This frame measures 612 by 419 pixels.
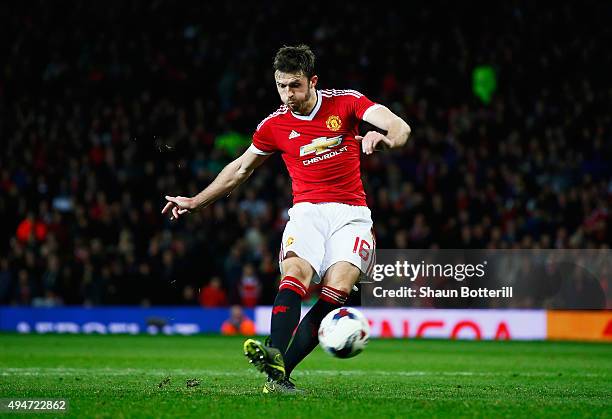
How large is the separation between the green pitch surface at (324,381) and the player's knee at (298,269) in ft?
2.60

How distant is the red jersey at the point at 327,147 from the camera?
746 cm

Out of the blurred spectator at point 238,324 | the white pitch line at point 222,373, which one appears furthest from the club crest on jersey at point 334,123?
the blurred spectator at point 238,324

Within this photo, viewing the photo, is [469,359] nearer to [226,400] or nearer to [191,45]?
[226,400]

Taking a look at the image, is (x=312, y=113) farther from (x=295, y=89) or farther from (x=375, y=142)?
(x=375, y=142)

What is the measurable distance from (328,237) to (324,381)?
165 centimetres

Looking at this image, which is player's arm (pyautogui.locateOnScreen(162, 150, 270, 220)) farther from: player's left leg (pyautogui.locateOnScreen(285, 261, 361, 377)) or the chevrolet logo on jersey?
player's left leg (pyautogui.locateOnScreen(285, 261, 361, 377))

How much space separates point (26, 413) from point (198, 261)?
13.1m

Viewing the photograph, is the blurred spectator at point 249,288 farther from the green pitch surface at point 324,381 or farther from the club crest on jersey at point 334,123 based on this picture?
the club crest on jersey at point 334,123

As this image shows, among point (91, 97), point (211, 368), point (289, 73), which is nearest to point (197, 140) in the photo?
point (91, 97)

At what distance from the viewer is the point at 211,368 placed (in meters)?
10.2

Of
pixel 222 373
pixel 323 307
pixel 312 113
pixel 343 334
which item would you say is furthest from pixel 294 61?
pixel 222 373

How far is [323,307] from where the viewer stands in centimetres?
730

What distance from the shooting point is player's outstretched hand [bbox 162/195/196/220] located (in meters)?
7.71

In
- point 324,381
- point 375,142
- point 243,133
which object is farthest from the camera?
point 243,133
